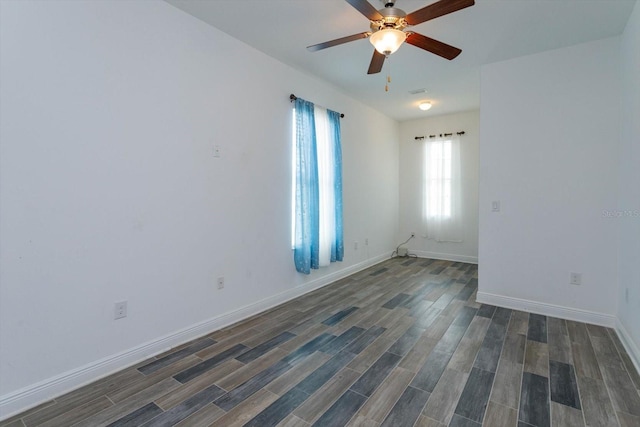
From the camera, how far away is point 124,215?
88.0 inches

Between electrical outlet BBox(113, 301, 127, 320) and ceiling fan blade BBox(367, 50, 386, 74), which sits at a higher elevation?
ceiling fan blade BBox(367, 50, 386, 74)

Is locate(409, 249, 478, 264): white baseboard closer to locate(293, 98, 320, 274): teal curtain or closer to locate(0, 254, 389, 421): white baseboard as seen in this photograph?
locate(293, 98, 320, 274): teal curtain

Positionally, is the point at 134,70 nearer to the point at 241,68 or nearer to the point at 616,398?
the point at 241,68

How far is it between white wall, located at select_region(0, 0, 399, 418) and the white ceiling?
30 cm

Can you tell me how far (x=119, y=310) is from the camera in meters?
2.21

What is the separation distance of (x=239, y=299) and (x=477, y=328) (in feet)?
7.57

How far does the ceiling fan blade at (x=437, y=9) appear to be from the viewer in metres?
1.81

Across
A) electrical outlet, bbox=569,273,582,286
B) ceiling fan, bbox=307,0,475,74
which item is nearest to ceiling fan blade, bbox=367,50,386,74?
ceiling fan, bbox=307,0,475,74

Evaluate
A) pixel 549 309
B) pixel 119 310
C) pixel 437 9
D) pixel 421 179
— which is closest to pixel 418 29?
pixel 437 9

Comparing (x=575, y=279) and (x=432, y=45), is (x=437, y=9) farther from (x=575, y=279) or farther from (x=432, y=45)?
(x=575, y=279)

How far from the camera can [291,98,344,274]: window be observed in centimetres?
365

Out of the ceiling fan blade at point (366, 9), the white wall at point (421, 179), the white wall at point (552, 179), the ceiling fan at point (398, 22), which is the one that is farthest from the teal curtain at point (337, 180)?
the white wall at point (421, 179)

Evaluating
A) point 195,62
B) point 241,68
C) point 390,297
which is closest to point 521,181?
point 390,297

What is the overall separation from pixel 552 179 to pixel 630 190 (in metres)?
0.72
